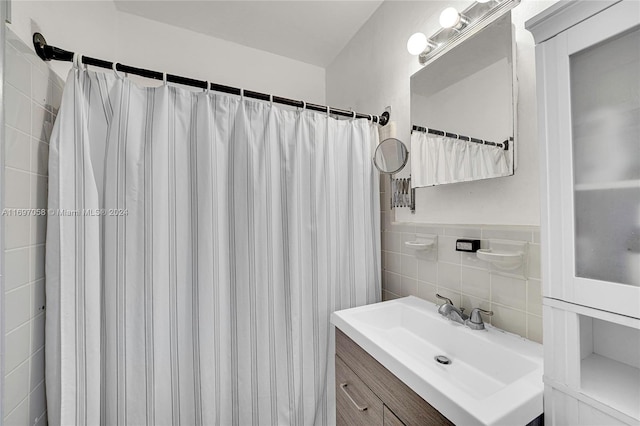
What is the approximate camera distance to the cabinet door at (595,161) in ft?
1.65

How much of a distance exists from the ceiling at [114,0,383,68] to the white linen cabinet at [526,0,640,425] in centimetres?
141

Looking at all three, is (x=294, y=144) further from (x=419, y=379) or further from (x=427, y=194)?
(x=419, y=379)

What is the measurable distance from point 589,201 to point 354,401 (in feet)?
3.37

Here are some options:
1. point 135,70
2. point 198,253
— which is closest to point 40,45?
point 135,70

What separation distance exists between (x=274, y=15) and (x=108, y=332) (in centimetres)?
194

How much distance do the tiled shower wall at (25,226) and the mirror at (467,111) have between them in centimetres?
152

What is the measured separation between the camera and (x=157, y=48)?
1.75m

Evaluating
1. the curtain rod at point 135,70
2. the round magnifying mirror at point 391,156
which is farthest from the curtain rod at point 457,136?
the curtain rod at point 135,70

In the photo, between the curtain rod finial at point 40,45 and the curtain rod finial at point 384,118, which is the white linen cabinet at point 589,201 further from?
the curtain rod finial at point 40,45

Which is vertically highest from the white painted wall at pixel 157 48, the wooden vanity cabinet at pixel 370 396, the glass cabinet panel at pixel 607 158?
the white painted wall at pixel 157 48

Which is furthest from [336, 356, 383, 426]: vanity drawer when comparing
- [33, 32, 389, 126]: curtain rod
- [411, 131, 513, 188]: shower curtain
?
[33, 32, 389, 126]: curtain rod

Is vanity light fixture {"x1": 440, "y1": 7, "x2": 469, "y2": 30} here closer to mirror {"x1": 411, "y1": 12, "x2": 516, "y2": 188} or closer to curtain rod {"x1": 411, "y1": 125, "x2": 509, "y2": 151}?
mirror {"x1": 411, "y1": 12, "x2": 516, "y2": 188}

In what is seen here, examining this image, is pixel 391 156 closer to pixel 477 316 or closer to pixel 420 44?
pixel 420 44

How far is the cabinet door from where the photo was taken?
19.8 inches
